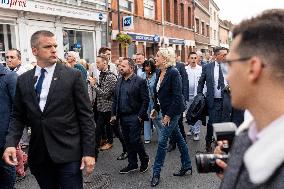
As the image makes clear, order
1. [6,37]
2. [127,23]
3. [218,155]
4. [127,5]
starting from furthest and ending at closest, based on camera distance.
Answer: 1. [127,5]
2. [127,23]
3. [6,37]
4. [218,155]

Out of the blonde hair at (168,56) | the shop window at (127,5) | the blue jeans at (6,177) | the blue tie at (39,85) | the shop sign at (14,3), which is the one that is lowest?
the blue jeans at (6,177)

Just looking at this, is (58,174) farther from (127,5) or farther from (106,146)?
(127,5)

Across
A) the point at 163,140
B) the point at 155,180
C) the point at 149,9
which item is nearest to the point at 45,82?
the point at 163,140

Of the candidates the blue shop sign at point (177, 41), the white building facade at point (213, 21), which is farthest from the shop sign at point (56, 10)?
the white building facade at point (213, 21)

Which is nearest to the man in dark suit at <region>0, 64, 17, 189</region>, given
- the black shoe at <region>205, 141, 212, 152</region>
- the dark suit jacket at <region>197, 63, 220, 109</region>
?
the dark suit jacket at <region>197, 63, 220, 109</region>

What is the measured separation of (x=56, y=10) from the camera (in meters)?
12.4

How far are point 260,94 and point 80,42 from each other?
537 inches

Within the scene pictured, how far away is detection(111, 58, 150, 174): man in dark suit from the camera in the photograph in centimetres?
559

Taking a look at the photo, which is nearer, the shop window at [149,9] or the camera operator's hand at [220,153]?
the camera operator's hand at [220,153]

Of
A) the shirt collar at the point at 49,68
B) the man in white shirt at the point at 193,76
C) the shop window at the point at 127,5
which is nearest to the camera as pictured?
the shirt collar at the point at 49,68

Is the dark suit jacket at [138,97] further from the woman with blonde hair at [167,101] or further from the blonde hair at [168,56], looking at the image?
the blonde hair at [168,56]

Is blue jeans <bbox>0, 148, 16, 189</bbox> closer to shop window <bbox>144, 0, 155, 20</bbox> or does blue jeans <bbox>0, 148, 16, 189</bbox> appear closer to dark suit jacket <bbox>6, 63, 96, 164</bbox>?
dark suit jacket <bbox>6, 63, 96, 164</bbox>

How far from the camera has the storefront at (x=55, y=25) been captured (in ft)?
35.1

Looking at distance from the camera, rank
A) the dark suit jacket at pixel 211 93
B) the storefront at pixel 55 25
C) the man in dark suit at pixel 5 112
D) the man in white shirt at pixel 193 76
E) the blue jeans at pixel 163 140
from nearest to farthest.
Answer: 1. the man in dark suit at pixel 5 112
2. the blue jeans at pixel 163 140
3. the dark suit jacket at pixel 211 93
4. the man in white shirt at pixel 193 76
5. the storefront at pixel 55 25
